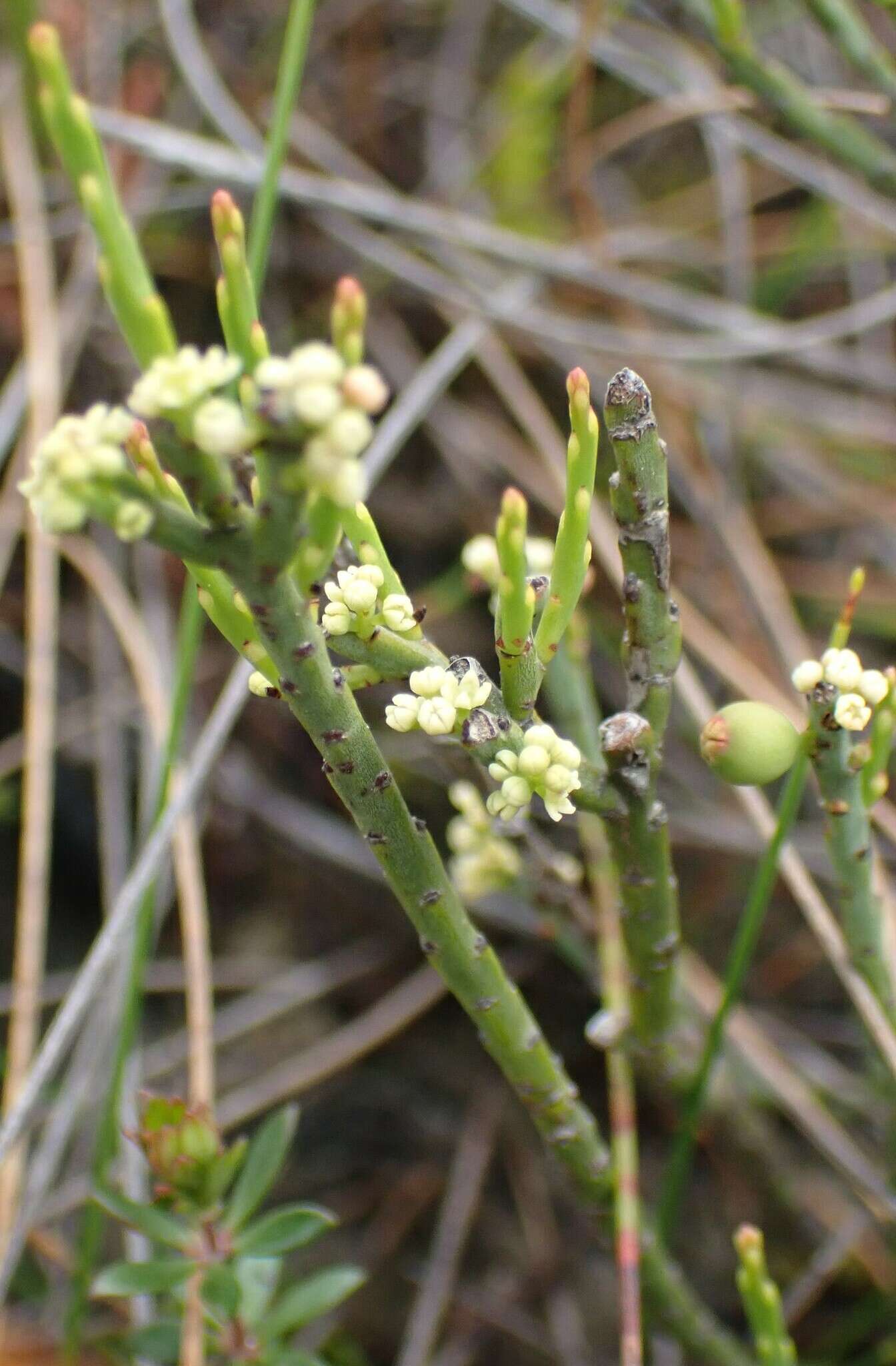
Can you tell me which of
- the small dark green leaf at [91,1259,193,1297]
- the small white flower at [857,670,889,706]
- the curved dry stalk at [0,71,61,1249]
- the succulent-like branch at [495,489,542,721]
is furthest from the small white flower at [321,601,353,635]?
the curved dry stalk at [0,71,61,1249]

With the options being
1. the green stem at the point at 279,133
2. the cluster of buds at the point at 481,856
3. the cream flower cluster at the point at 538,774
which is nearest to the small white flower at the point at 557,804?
the cream flower cluster at the point at 538,774

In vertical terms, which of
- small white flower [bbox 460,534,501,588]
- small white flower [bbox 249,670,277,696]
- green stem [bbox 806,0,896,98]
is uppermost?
green stem [bbox 806,0,896,98]

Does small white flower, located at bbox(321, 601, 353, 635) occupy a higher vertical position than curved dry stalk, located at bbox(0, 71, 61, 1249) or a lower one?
lower

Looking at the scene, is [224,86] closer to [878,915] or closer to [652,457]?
[652,457]

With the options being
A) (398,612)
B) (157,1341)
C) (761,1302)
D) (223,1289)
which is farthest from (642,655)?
(157,1341)

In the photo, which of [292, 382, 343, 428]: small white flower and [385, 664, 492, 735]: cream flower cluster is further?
[385, 664, 492, 735]: cream flower cluster

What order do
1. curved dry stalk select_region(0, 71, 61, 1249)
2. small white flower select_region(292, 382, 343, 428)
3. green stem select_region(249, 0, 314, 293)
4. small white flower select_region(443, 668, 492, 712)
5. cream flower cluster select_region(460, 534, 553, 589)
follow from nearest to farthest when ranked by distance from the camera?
small white flower select_region(292, 382, 343, 428), small white flower select_region(443, 668, 492, 712), cream flower cluster select_region(460, 534, 553, 589), green stem select_region(249, 0, 314, 293), curved dry stalk select_region(0, 71, 61, 1249)

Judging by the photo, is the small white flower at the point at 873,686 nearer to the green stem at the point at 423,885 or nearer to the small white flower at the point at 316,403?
the green stem at the point at 423,885

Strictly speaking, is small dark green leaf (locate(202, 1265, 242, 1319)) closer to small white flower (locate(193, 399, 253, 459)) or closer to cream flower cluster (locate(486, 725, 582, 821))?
cream flower cluster (locate(486, 725, 582, 821))
